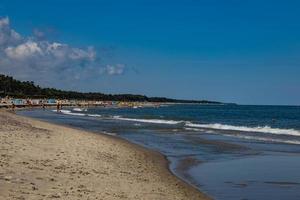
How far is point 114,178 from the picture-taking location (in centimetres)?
1279

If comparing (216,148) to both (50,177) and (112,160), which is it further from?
(50,177)

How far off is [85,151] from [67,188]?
318 inches

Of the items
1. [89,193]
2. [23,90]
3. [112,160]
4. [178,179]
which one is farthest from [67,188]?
[23,90]

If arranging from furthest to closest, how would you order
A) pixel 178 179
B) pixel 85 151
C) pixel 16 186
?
pixel 85 151 < pixel 178 179 < pixel 16 186

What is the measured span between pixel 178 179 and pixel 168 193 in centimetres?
280

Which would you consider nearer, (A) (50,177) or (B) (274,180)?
(A) (50,177)

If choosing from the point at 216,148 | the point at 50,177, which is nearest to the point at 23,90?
the point at 216,148

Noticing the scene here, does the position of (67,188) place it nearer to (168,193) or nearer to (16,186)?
(16,186)

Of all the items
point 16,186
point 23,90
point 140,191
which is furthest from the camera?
point 23,90

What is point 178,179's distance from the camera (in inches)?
567

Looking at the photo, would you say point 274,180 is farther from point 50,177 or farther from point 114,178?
point 50,177

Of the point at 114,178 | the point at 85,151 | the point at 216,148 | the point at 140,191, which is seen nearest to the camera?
the point at 140,191

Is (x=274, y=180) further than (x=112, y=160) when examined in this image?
No

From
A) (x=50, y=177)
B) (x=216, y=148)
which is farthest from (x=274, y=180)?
(x=216, y=148)
